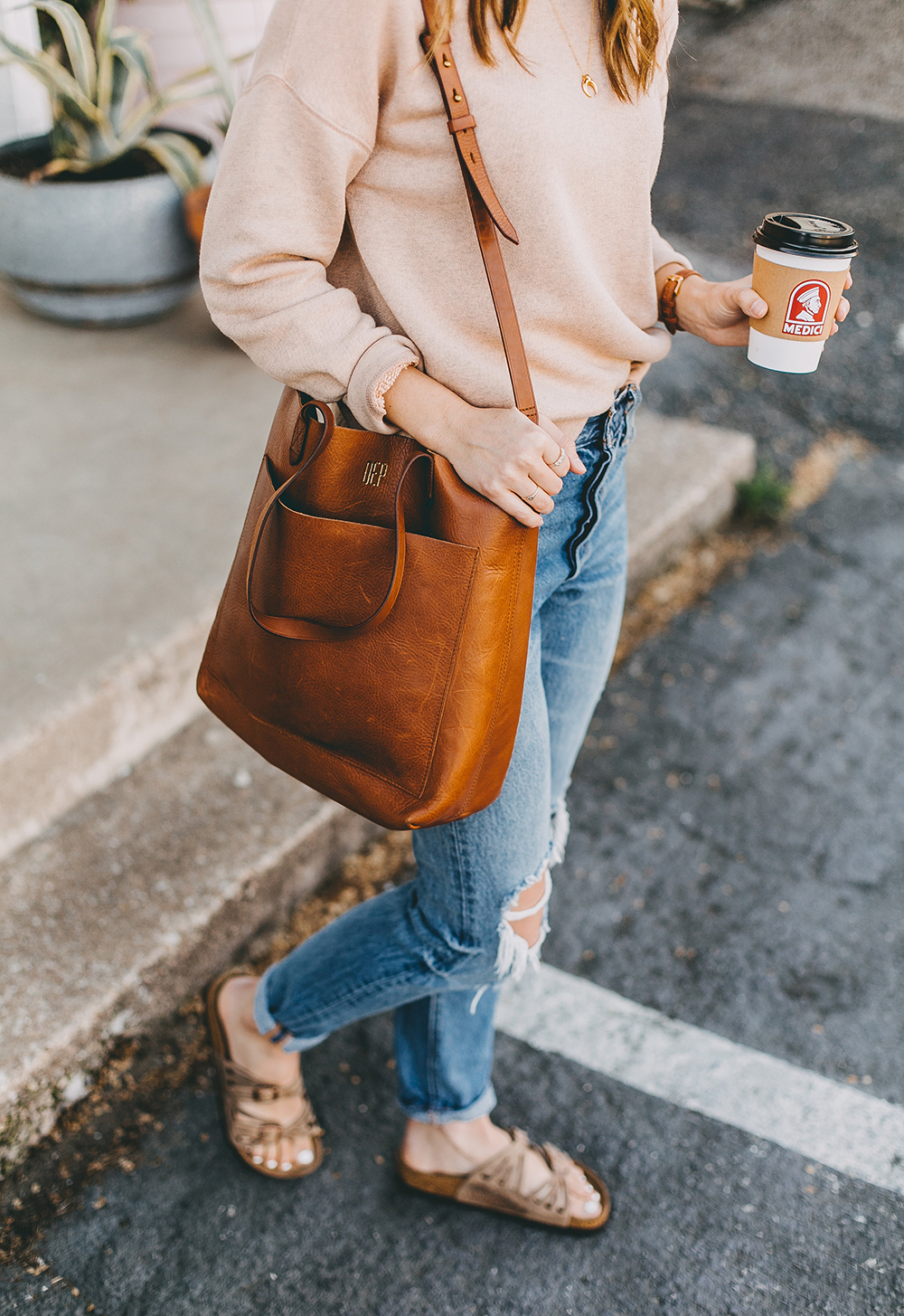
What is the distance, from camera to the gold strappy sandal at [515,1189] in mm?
1692

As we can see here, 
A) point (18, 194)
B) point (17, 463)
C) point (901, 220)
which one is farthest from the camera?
point (901, 220)

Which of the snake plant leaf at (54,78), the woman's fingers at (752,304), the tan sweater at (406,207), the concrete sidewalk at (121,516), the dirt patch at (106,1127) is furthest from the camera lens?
the snake plant leaf at (54,78)

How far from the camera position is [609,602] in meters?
1.55

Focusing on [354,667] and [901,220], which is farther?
[901,220]

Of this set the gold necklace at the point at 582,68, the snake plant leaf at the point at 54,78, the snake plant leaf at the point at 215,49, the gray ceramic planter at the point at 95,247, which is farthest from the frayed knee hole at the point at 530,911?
the snake plant leaf at the point at 54,78

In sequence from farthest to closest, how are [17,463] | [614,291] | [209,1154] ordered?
[17,463] < [209,1154] < [614,291]

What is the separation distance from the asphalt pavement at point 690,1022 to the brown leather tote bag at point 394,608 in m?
0.87

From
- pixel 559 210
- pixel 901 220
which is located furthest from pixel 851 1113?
pixel 901 220

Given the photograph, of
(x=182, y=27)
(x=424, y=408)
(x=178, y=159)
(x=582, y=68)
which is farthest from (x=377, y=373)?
(x=182, y=27)

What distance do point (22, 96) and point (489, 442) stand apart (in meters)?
4.62

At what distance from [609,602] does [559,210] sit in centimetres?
58

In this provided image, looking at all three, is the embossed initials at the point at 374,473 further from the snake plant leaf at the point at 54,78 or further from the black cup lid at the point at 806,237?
the snake plant leaf at the point at 54,78

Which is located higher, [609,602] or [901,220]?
[609,602]

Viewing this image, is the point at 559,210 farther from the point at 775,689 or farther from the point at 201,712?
the point at 775,689
